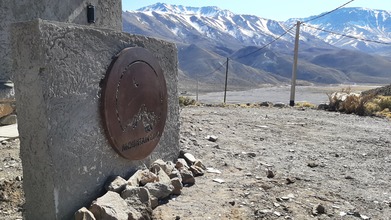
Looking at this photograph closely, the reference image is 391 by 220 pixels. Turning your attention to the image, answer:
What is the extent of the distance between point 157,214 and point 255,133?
3.93 metres

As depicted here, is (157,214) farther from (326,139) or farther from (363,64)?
(363,64)

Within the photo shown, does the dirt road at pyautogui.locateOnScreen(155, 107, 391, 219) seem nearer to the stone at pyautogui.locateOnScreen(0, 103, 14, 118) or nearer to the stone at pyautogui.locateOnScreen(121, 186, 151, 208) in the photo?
the stone at pyautogui.locateOnScreen(121, 186, 151, 208)

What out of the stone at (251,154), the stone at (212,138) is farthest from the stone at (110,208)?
the stone at (212,138)

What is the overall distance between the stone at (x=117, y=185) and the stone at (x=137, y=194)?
2.4 inches

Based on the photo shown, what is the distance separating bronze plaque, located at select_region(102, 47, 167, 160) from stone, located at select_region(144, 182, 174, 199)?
34 cm

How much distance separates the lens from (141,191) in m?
2.87

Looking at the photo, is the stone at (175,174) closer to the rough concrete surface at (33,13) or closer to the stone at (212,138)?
the stone at (212,138)

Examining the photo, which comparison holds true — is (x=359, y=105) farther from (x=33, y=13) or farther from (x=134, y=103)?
Result: (x=134, y=103)

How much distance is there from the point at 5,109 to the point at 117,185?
11.1ft

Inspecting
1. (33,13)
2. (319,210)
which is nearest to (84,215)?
(319,210)

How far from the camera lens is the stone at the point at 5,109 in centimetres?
539

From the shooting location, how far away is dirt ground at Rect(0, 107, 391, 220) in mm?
3086

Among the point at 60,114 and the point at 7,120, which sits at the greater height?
the point at 60,114

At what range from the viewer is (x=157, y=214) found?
285 centimetres
